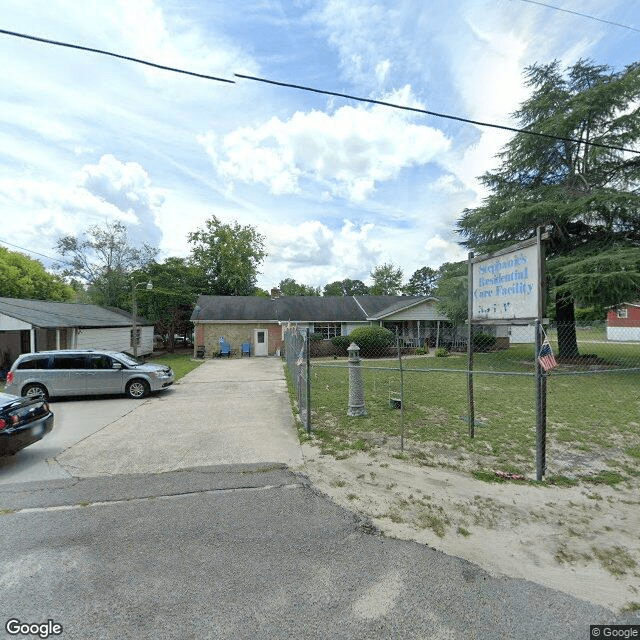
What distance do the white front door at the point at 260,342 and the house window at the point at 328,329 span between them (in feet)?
12.4

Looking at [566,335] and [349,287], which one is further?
[349,287]

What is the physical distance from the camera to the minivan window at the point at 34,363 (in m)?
9.77

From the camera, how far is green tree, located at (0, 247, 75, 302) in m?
28.0

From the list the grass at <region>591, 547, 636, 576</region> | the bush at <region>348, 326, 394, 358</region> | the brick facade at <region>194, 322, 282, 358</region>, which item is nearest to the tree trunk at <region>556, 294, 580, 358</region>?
the bush at <region>348, 326, 394, 358</region>

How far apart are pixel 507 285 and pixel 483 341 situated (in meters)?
21.3

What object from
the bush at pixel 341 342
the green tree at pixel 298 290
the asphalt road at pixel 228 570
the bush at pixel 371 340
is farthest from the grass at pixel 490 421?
the green tree at pixel 298 290

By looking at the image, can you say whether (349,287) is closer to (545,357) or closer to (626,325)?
(626,325)

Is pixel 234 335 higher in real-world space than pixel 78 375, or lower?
higher

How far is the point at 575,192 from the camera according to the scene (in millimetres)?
16281

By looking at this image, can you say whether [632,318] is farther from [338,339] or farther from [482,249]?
[338,339]

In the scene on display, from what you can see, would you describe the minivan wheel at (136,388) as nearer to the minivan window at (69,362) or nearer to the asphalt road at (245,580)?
the minivan window at (69,362)

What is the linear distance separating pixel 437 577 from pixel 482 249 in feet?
61.3

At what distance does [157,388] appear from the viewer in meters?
10.4

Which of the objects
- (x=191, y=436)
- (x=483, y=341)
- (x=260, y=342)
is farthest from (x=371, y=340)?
(x=191, y=436)
